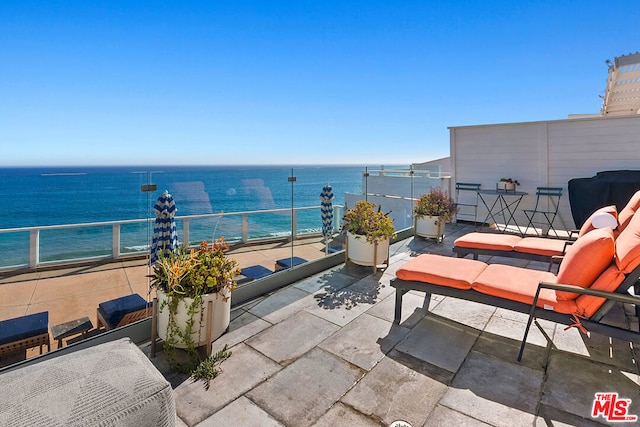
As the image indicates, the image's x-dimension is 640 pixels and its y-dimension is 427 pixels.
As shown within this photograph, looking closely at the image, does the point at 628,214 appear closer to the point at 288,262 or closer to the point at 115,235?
the point at 288,262

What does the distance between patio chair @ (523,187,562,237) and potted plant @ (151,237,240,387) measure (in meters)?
6.53

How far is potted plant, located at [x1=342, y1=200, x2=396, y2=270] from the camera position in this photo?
4199 millimetres

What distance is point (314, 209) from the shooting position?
4918 millimetres

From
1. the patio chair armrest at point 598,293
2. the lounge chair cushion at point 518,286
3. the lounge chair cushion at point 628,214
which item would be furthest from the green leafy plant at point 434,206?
the patio chair armrest at point 598,293

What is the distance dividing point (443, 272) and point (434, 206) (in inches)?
128

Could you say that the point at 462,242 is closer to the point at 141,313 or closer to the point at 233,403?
the point at 233,403

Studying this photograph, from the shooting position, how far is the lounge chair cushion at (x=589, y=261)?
86.4 inches

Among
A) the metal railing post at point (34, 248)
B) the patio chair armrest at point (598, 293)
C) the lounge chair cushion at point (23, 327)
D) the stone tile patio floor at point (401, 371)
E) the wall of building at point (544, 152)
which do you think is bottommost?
the stone tile patio floor at point (401, 371)

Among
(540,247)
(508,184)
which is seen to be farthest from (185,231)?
(508,184)

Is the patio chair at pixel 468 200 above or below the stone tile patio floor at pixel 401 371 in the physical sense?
above

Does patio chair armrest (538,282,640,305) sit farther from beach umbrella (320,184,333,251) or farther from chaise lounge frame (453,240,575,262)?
beach umbrella (320,184,333,251)

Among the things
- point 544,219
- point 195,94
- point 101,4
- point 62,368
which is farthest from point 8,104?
point 544,219

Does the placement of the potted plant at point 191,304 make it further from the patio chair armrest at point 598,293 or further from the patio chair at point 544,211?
the patio chair at point 544,211

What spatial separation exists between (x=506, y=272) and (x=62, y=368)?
3160 mm
